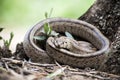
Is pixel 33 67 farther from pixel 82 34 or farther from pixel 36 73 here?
pixel 82 34

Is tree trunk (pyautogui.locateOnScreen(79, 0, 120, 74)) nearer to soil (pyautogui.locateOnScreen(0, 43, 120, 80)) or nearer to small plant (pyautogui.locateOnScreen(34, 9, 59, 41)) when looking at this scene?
soil (pyautogui.locateOnScreen(0, 43, 120, 80))

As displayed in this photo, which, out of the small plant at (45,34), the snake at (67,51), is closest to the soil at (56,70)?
the snake at (67,51)

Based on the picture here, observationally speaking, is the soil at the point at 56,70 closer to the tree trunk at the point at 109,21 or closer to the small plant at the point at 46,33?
the tree trunk at the point at 109,21

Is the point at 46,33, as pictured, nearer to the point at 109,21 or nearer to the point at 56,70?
the point at 56,70

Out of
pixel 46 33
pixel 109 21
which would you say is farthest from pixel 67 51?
pixel 109 21

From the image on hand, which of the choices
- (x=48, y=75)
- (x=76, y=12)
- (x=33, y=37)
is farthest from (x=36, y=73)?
(x=76, y=12)

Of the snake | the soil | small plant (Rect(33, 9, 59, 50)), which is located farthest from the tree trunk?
small plant (Rect(33, 9, 59, 50))
